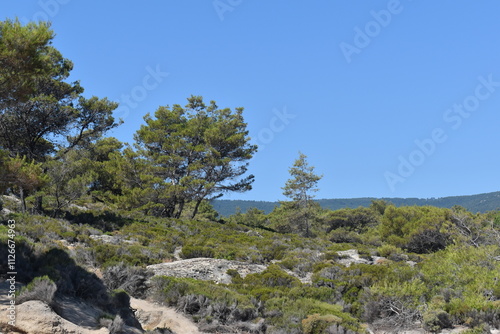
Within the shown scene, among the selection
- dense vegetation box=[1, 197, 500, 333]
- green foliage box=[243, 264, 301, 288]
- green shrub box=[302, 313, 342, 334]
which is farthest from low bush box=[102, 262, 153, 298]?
green shrub box=[302, 313, 342, 334]

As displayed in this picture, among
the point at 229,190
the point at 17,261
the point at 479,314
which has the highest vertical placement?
the point at 229,190

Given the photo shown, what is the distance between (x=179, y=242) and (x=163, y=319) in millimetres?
9038

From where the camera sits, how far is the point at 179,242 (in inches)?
711

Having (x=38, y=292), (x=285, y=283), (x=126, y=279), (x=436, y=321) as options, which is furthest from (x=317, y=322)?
(x=38, y=292)

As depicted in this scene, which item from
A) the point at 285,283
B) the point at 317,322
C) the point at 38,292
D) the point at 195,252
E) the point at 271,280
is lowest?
the point at 317,322

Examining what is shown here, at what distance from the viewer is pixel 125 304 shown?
27.1ft

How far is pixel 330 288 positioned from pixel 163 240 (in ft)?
27.3

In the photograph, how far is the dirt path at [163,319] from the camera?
8.77 metres

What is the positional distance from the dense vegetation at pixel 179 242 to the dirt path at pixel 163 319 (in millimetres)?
322

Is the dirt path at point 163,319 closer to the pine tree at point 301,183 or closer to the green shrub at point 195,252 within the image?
the green shrub at point 195,252

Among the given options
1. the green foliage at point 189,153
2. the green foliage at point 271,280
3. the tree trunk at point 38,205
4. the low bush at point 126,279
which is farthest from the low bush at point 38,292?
the green foliage at point 189,153

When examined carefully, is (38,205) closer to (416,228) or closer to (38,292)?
(38,292)

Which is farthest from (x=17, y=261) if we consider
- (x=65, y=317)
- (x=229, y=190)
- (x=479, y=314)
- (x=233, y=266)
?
(x=229, y=190)

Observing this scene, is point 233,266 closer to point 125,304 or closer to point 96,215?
point 125,304
